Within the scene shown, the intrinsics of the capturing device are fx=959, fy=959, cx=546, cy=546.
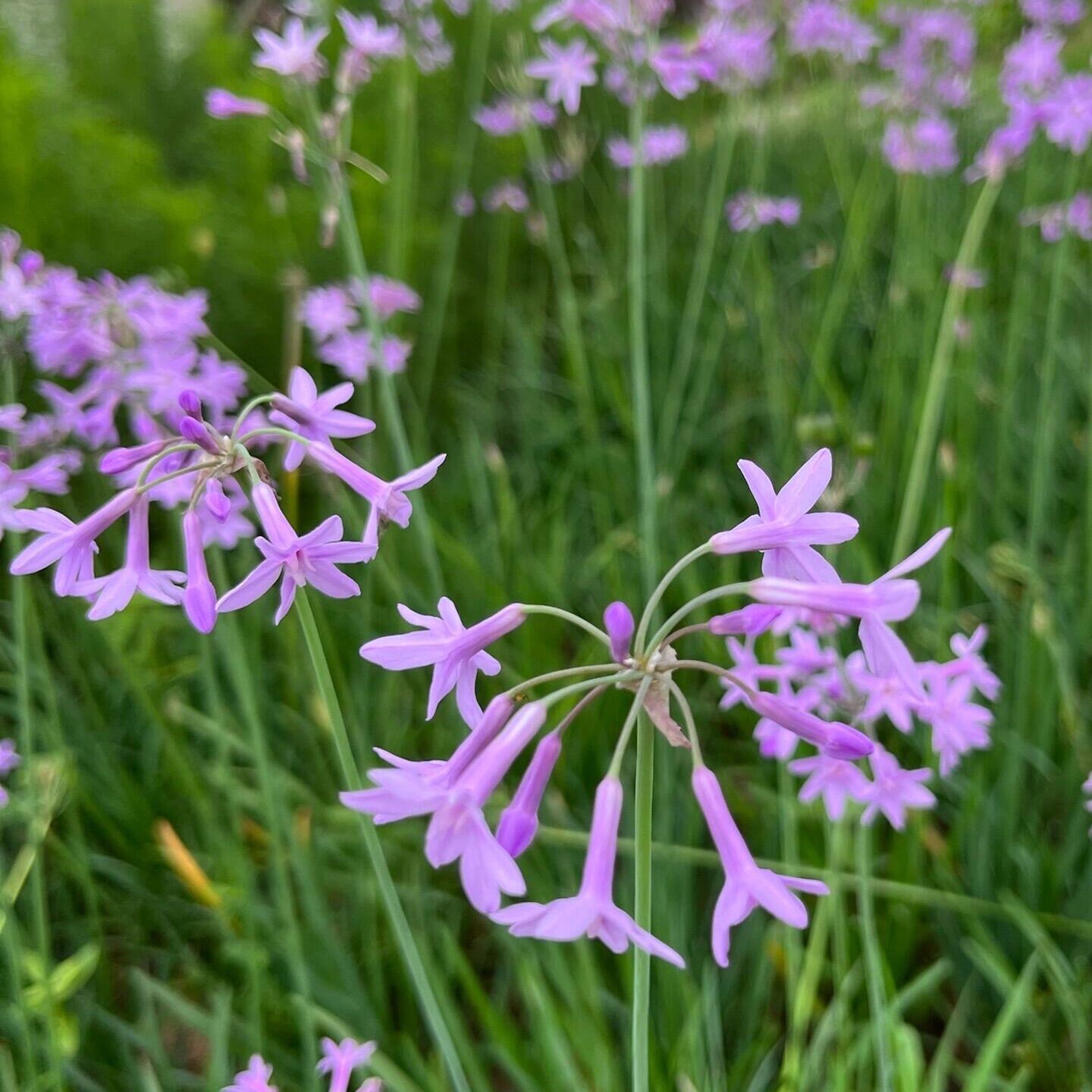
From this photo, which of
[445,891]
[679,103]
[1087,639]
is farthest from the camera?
[679,103]

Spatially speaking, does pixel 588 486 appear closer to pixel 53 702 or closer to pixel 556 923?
pixel 53 702

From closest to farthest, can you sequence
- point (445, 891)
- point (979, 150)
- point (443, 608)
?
point (443, 608) < point (445, 891) < point (979, 150)

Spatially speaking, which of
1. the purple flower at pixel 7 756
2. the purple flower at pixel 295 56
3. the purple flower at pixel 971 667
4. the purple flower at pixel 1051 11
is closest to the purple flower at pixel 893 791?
the purple flower at pixel 971 667


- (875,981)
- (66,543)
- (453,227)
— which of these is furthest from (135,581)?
(453,227)

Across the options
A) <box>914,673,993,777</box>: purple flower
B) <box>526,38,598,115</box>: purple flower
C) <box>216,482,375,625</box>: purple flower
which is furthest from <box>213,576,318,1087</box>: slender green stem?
<box>526,38,598,115</box>: purple flower

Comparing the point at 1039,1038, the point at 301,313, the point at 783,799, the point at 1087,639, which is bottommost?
the point at 1039,1038

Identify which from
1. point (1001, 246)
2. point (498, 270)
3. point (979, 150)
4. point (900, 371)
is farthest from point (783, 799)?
point (979, 150)

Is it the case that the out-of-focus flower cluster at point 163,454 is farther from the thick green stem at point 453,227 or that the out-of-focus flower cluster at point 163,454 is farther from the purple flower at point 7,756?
the thick green stem at point 453,227

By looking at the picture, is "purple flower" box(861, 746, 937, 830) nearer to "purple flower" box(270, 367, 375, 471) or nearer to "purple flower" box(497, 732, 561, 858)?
"purple flower" box(497, 732, 561, 858)

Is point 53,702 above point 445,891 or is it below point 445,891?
above
